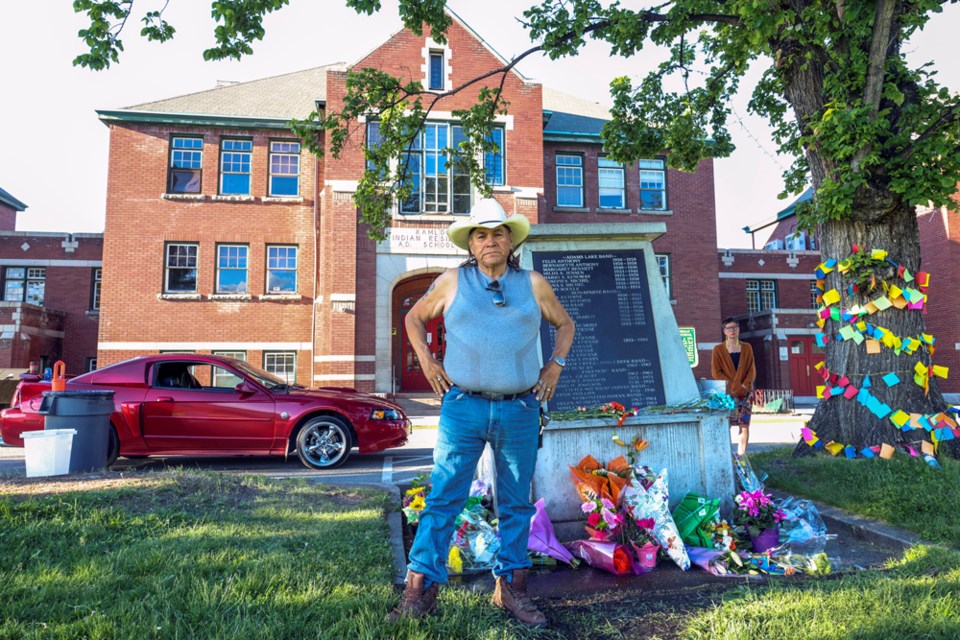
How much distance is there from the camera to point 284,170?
20062 millimetres

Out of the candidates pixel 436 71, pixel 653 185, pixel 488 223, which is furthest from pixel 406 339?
pixel 488 223

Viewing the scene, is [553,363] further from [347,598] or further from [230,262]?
[230,262]

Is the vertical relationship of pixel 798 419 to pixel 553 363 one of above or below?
below

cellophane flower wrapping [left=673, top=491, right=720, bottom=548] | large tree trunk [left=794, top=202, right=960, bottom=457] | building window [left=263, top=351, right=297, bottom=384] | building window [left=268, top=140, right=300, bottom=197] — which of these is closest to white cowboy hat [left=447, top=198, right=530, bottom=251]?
cellophane flower wrapping [left=673, top=491, right=720, bottom=548]

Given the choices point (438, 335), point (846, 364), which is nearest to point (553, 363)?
point (846, 364)

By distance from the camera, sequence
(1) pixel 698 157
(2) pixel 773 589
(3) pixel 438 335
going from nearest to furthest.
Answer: (2) pixel 773 589, (1) pixel 698 157, (3) pixel 438 335

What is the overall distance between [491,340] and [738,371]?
6.21m

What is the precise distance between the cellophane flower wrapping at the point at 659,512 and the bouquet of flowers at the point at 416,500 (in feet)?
4.65

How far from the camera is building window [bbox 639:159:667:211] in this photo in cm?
2233

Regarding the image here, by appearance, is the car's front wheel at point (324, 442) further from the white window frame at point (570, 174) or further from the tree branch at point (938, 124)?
the white window frame at point (570, 174)

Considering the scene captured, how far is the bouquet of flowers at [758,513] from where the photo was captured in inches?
169

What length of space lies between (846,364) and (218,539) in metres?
6.13

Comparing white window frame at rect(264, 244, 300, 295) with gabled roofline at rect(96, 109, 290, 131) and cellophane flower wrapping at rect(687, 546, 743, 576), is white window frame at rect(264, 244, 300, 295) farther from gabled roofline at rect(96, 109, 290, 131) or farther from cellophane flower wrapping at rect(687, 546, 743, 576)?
cellophane flower wrapping at rect(687, 546, 743, 576)

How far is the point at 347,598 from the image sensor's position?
2.92 metres
